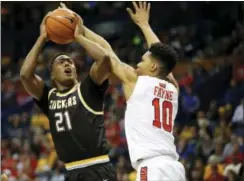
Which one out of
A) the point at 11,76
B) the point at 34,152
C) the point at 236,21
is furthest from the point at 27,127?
the point at 236,21

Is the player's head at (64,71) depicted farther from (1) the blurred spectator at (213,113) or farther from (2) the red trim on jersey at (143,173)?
(1) the blurred spectator at (213,113)

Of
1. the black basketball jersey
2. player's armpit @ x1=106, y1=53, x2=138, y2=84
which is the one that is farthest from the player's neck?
player's armpit @ x1=106, y1=53, x2=138, y2=84

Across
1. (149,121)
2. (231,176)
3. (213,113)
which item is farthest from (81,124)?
(213,113)

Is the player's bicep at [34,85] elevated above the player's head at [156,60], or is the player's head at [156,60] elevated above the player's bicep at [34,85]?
the player's head at [156,60]

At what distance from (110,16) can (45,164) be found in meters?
7.52

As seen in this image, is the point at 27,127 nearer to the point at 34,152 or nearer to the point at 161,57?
the point at 34,152

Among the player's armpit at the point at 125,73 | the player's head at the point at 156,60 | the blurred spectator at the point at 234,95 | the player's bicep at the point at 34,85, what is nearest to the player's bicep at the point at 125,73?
the player's armpit at the point at 125,73

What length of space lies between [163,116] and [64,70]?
1.26 m

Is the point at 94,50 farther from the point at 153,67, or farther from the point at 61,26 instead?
the point at 153,67

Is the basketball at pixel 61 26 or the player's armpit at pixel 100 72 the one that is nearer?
the player's armpit at pixel 100 72

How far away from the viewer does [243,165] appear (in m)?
12.0

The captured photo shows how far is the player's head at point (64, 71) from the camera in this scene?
24.4 feet

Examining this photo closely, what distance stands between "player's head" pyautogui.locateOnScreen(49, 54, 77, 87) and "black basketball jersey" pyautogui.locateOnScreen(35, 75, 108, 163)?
148mm

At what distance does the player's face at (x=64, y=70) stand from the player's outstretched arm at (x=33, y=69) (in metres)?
0.22
